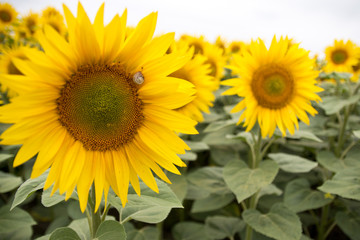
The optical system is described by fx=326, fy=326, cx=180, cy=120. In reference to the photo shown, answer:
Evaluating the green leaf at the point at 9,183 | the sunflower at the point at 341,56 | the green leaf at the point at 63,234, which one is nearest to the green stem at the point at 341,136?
the sunflower at the point at 341,56

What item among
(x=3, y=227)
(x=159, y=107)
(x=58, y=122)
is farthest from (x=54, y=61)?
(x=3, y=227)

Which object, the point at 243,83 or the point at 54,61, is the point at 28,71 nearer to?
the point at 54,61

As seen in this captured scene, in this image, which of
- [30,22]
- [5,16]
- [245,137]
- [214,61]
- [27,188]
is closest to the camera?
[27,188]

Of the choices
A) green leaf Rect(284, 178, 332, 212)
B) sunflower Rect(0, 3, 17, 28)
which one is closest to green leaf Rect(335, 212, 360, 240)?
green leaf Rect(284, 178, 332, 212)

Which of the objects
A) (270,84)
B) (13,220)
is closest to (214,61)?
(270,84)

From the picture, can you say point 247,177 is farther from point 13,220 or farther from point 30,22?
point 30,22

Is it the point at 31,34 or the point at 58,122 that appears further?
the point at 31,34

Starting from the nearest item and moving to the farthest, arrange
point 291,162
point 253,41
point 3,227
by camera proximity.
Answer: point 3,227 < point 253,41 < point 291,162
